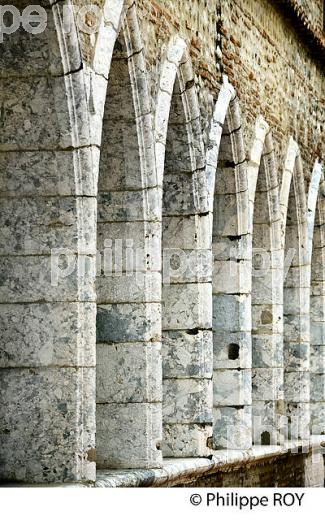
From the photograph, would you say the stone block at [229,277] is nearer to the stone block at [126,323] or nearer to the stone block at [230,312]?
the stone block at [230,312]

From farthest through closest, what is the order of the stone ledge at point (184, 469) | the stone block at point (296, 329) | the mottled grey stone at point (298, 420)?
the stone block at point (296, 329) < the mottled grey stone at point (298, 420) < the stone ledge at point (184, 469)

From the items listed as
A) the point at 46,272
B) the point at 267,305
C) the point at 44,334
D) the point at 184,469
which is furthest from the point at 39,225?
the point at 267,305

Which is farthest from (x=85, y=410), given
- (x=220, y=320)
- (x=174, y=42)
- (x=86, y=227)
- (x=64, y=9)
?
(x=220, y=320)

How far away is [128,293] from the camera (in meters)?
11.3

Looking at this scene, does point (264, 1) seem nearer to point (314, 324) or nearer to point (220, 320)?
point (220, 320)

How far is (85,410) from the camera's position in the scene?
969cm

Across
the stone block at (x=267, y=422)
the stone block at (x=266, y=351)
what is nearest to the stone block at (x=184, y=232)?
the stone block at (x=266, y=351)

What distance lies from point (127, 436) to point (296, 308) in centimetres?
673

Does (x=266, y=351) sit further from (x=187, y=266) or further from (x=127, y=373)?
(x=127, y=373)

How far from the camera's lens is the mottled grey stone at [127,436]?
36.6 ft

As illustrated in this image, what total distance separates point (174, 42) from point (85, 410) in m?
3.51

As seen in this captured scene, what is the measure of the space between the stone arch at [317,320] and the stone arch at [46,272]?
31.0 ft

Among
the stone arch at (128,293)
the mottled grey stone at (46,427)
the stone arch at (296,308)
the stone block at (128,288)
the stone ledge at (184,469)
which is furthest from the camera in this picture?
the stone arch at (296,308)

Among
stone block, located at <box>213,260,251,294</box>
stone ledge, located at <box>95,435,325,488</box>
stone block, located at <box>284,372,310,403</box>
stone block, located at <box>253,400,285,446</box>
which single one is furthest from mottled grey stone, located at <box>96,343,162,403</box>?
stone block, located at <box>284,372,310,403</box>
